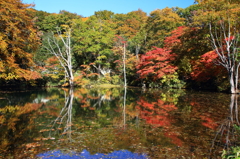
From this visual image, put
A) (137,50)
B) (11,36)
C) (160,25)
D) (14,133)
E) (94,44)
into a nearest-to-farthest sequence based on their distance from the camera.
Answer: (14,133), (11,36), (160,25), (94,44), (137,50)

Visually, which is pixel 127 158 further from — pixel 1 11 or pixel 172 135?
pixel 1 11

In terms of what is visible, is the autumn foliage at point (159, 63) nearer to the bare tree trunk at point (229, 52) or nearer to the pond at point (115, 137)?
the bare tree trunk at point (229, 52)

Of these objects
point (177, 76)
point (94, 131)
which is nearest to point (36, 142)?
point (94, 131)

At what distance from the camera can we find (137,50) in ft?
84.8

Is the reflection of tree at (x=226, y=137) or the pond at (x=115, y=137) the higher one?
the reflection of tree at (x=226, y=137)

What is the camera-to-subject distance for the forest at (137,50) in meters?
12.6

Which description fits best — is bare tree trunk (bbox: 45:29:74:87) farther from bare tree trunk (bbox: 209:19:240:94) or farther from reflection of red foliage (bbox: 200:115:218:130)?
reflection of red foliage (bbox: 200:115:218:130)

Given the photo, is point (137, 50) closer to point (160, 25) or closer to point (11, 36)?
point (160, 25)

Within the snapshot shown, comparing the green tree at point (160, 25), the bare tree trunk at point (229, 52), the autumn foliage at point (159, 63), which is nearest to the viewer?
the bare tree trunk at point (229, 52)

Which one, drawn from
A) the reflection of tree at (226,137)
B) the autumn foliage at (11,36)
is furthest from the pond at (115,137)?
the autumn foliage at (11,36)

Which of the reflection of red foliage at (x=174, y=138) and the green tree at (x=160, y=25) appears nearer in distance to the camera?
the reflection of red foliage at (x=174, y=138)

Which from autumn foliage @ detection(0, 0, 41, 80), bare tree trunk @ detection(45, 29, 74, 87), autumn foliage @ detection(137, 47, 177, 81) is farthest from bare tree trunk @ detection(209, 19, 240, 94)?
bare tree trunk @ detection(45, 29, 74, 87)

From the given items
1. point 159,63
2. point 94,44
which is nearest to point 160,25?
point 159,63

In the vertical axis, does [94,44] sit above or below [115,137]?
above
